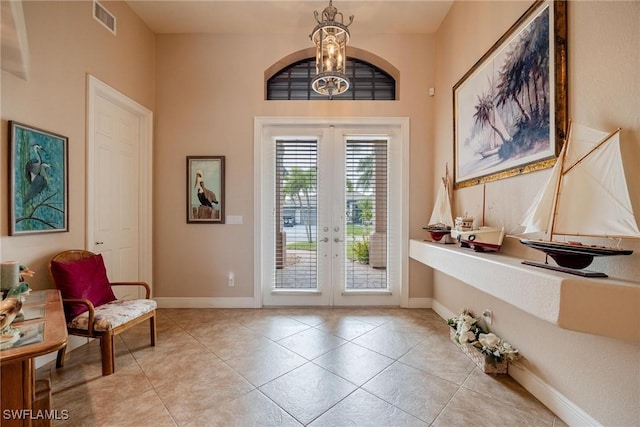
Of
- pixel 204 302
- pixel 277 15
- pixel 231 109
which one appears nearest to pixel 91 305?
pixel 204 302

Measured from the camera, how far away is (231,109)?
3500 mm

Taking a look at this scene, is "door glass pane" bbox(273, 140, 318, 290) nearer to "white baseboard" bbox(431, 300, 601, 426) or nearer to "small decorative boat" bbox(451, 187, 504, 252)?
"small decorative boat" bbox(451, 187, 504, 252)

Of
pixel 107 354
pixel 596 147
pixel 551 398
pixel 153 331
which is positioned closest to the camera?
pixel 596 147

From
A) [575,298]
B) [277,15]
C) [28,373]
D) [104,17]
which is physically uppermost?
[277,15]

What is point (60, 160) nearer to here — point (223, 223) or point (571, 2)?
point (223, 223)

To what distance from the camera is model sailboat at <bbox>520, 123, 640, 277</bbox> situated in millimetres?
1266

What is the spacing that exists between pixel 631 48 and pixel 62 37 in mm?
3982

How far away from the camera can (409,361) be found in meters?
2.27

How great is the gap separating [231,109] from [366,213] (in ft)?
7.46

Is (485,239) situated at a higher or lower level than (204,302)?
higher

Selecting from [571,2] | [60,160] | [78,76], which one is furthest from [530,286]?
[78,76]

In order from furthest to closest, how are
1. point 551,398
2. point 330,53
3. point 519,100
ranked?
point 330,53 → point 519,100 → point 551,398

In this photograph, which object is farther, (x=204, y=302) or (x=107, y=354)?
(x=204, y=302)

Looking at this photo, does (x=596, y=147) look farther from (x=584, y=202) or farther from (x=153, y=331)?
(x=153, y=331)
